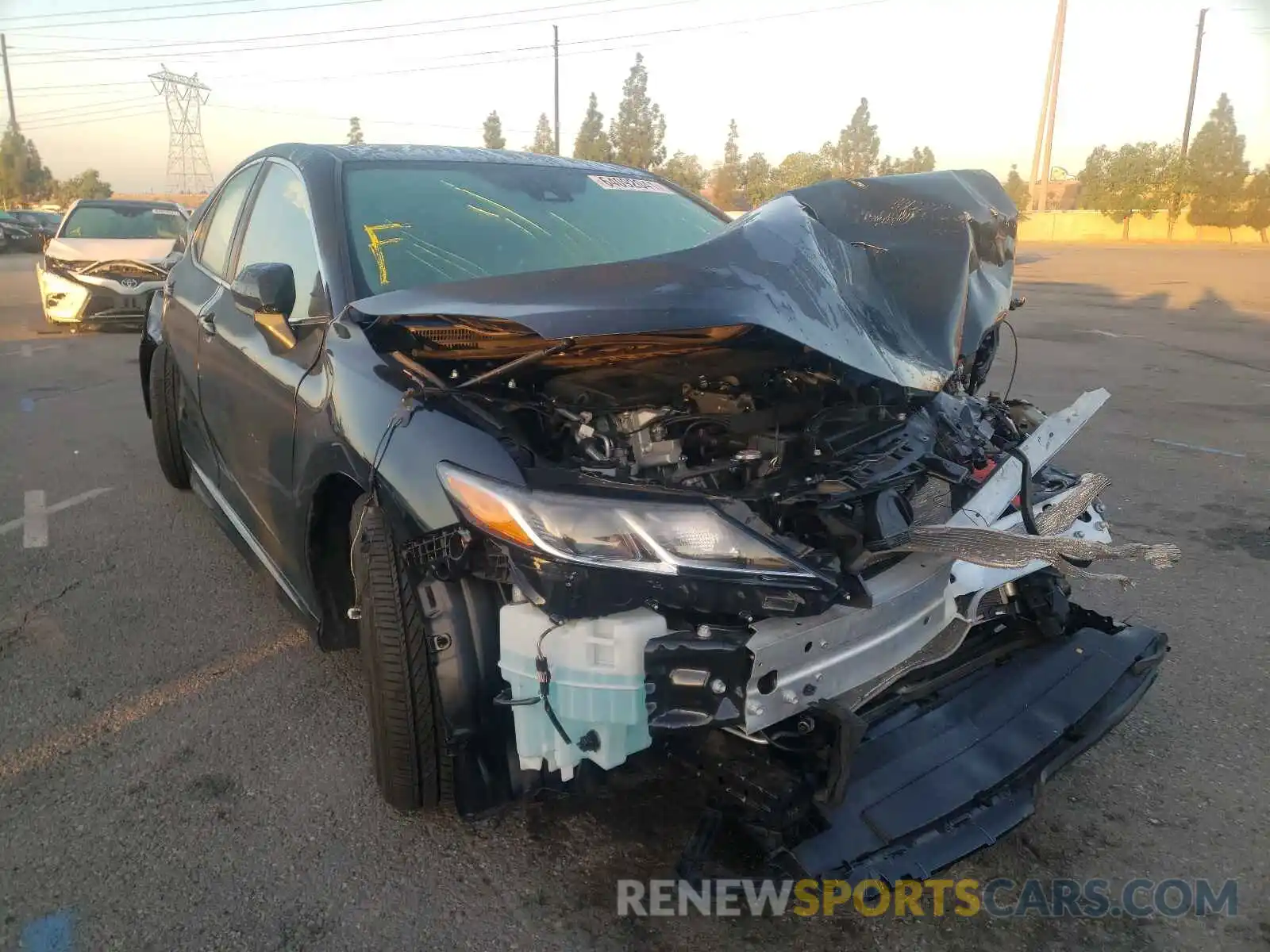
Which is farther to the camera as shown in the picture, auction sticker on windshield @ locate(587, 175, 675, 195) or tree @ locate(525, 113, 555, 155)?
tree @ locate(525, 113, 555, 155)

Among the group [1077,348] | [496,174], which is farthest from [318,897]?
[1077,348]

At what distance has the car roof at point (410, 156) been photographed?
3.28 m

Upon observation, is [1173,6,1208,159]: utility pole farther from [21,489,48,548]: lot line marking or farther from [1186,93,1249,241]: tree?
[21,489,48,548]: lot line marking

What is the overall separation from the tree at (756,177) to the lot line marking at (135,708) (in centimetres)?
4340

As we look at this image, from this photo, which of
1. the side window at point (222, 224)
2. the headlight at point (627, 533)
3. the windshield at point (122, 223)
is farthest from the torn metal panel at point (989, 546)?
the windshield at point (122, 223)

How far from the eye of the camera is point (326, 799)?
8.36 ft

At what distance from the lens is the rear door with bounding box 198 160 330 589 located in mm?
2752

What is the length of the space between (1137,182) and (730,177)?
25.3m

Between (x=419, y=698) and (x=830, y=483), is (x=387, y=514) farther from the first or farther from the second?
(x=830, y=483)

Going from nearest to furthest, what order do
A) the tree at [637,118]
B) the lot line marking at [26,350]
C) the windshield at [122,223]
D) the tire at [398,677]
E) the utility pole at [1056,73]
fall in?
the tire at [398,677]
the lot line marking at [26,350]
the windshield at [122,223]
the utility pole at [1056,73]
the tree at [637,118]

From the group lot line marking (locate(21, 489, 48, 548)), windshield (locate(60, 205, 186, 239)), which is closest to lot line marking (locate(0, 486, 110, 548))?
lot line marking (locate(21, 489, 48, 548))

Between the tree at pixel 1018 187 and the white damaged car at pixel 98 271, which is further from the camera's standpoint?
the tree at pixel 1018 187

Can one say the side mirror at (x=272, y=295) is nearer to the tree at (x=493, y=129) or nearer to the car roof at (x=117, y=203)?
the car roof at (x=117, y=203)

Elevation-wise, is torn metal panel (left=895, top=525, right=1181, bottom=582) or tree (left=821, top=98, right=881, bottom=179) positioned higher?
tree (left=821, top=98, right=881, bottom=179)
